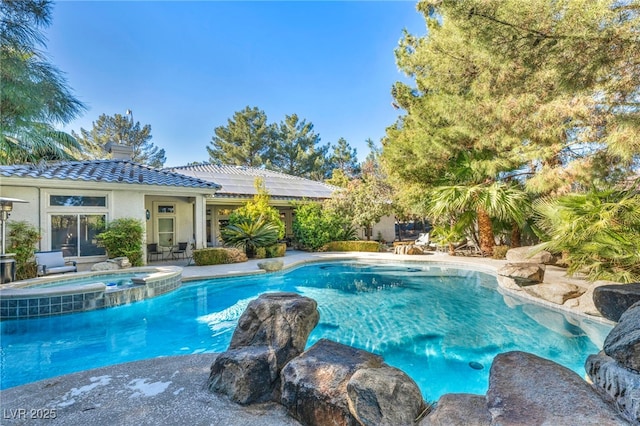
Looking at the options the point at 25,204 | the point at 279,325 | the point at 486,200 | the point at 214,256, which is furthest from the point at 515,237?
the point at 25,204

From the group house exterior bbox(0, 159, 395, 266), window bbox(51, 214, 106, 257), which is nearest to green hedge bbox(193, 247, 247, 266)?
house exterior bbox(0, 159, 395, 266)

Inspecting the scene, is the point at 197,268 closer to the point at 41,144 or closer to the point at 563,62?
the point at 41,144

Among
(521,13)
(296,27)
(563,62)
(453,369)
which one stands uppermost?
(296,27)

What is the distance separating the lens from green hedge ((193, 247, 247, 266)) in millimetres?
13898

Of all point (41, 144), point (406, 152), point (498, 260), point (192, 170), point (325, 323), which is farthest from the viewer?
point (192, 170)

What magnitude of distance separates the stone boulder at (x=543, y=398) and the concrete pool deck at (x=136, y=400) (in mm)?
1901

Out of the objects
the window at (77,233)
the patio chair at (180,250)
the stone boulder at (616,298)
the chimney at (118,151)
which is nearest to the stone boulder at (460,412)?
the stone boulder at (616,298)

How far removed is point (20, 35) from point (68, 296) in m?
7.03

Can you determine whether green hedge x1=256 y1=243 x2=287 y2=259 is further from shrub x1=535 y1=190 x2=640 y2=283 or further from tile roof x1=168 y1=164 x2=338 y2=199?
shrub x1=535 y1=190 x2=640 y2=283

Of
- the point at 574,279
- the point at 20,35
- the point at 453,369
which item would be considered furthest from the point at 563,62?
the point at 574,279

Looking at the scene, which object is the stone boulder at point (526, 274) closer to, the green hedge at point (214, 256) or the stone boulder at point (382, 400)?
the stone boulder at point (382, 400)

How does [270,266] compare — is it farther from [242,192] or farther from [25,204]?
[25,204]

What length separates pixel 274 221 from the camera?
57.3 ft

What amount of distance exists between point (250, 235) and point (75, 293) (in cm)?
888
